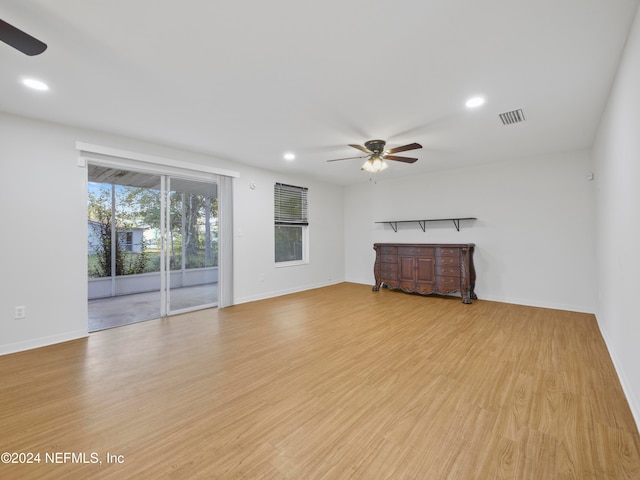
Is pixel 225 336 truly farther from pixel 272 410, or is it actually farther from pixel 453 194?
pixel 453 194

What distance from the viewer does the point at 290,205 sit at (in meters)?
6.05

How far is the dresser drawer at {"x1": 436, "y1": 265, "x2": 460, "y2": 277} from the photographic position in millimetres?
5012

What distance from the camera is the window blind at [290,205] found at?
228 inches

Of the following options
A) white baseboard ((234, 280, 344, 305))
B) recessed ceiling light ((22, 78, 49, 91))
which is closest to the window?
white baseboard ((234, 280, 344, 305))

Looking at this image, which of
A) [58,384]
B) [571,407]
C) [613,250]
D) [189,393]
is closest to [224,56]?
[189,393]

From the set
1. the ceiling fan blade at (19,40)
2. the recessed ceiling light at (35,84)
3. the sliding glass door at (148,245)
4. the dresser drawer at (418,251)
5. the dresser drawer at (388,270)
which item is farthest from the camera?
the dresser drawer at (388,270)

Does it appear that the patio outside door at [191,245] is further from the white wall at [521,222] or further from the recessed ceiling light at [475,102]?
the recessed ceiling light at [475,102]

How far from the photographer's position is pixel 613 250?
2.64m

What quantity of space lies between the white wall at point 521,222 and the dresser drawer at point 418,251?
1.88 ft

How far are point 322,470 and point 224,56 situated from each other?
2.70 meters

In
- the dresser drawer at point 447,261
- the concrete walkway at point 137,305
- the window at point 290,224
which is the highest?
the window at point 290,224

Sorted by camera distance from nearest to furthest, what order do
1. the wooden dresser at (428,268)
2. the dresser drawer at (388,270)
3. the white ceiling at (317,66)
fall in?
the white ceiling at (317,66)
the wooden dresser at (428,268)
the dresser drawer at (388,270)

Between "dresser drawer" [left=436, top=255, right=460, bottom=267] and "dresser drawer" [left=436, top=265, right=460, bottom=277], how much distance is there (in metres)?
0.04

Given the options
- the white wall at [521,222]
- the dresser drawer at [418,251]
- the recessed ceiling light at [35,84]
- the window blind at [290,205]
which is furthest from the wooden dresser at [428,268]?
the recessed ceiling light at [35,84]
